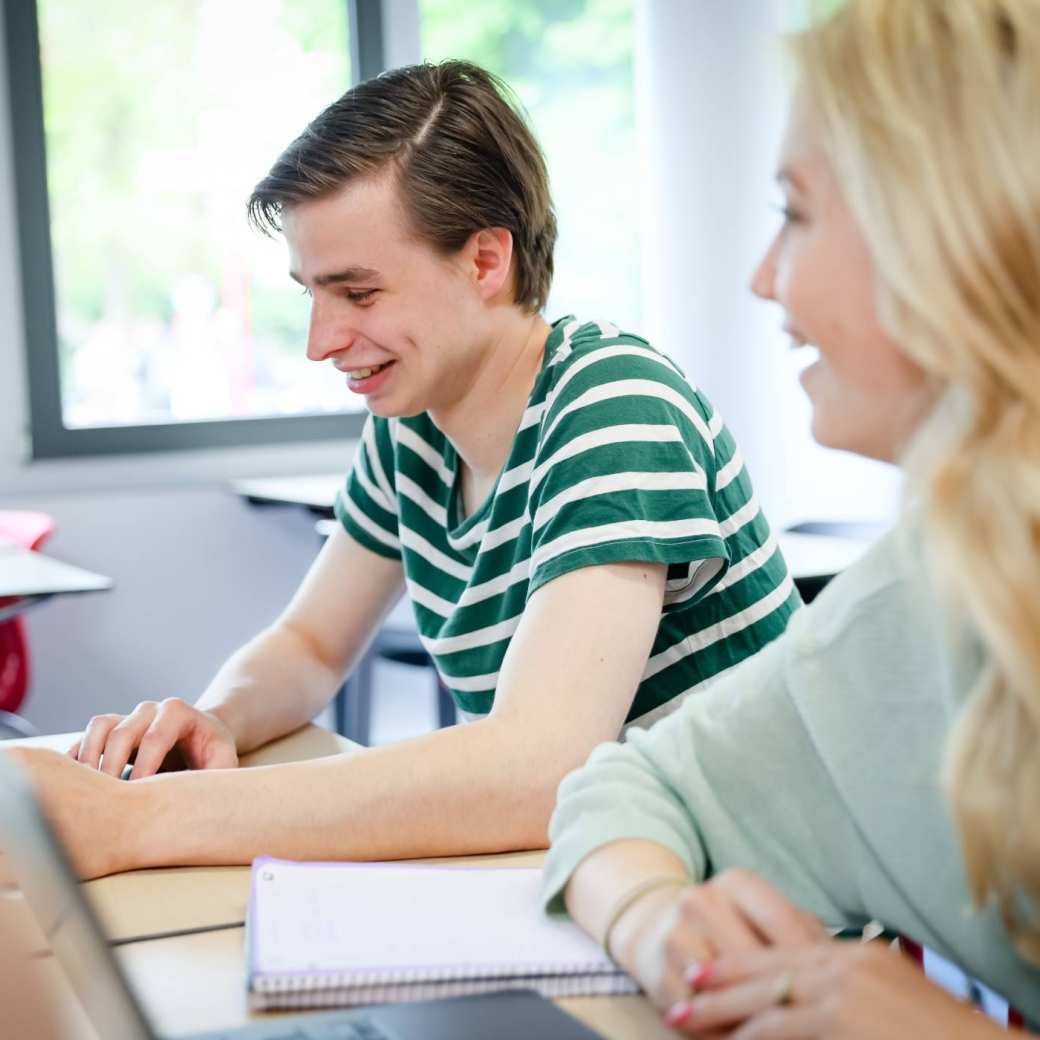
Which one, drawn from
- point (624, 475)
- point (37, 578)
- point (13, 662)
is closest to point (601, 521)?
point (624, 475)

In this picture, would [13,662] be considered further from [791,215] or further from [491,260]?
[791,215]

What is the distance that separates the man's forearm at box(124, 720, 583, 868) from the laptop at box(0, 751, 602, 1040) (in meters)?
0.27

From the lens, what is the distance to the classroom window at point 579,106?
427cm

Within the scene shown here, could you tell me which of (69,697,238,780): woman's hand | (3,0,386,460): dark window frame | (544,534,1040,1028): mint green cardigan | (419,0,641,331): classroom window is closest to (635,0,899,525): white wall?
(419,0,641,331): classroom window

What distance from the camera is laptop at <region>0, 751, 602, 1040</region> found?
62 centimetres

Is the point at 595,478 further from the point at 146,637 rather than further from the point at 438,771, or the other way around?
the point at 146,637

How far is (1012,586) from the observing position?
68cm

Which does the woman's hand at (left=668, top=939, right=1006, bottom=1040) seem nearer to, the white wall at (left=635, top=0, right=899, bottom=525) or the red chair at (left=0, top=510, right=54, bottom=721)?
the red chair at (left=0, top=510, right=54, bottom=721)

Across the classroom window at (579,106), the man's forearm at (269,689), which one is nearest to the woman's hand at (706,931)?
the man's forearm at (269,689)

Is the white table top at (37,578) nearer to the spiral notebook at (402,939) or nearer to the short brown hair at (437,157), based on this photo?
the short brown hair at (437,157)

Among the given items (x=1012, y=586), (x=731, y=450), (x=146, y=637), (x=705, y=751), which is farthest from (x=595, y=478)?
(x=146, y=637)

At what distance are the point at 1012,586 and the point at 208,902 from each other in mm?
578

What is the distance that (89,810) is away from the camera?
1043 millimetres

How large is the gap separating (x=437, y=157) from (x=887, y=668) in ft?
2.62
